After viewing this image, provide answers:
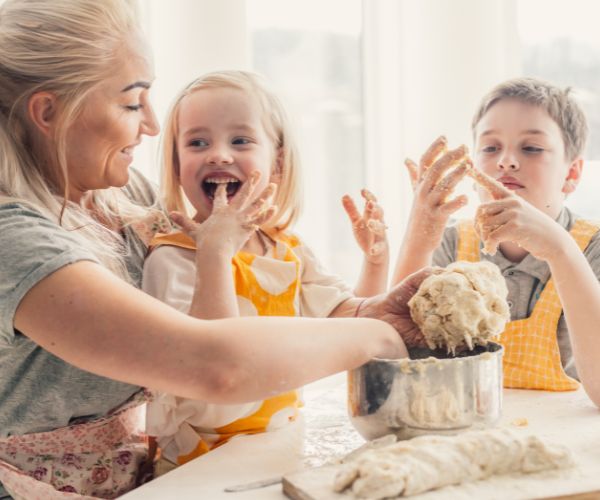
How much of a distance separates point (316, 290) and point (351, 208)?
16 centimetres

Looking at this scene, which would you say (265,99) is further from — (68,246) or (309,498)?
(309,498)

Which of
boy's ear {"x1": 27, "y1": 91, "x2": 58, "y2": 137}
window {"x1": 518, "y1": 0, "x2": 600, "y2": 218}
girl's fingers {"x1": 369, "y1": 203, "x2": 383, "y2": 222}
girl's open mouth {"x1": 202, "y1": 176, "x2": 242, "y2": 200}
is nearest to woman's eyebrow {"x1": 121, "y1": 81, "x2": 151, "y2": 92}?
boy's ear {"x1": 27, "y1": 91, "x2": 58, "y2": 137}

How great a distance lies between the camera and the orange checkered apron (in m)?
1.50

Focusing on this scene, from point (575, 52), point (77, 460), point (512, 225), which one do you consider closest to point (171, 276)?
point (77, 460)

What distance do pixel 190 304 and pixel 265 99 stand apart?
432 millimetres

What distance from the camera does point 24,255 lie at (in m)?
1.03

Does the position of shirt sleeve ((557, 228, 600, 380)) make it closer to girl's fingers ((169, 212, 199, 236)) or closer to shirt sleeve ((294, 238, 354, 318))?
shirt sleeve ((294, 238, 354, 318))

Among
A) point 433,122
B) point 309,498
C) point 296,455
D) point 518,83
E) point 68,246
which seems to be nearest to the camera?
point 309,498

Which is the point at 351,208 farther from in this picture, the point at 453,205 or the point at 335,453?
the point at 335,453

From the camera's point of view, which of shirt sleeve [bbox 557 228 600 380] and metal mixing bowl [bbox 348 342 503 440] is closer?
metal mixing bowl [bbox 348 342 503 440]

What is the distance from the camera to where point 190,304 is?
1271 mm

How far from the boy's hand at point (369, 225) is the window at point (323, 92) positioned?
4.43 feet

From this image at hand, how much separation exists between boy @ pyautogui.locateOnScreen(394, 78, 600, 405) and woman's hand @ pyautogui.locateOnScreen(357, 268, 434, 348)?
156 millimetres

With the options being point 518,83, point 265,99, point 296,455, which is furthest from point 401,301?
point 518,83
